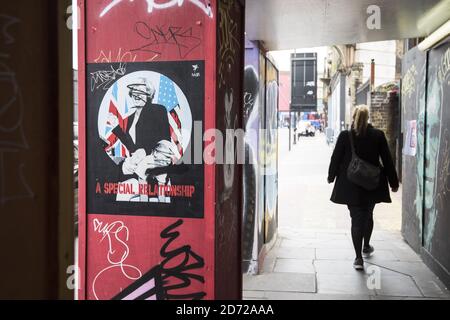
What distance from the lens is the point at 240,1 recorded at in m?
3.37

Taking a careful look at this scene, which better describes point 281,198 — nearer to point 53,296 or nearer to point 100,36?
point 100,36

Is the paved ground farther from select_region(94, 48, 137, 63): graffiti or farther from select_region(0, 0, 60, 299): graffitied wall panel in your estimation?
select_region(0, 0, 60, 299): graffitied wall panel

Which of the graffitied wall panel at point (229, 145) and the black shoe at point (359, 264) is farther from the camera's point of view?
the black shoe at point (359, 264)

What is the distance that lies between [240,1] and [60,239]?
2466mm

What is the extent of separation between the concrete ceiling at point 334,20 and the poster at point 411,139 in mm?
1254

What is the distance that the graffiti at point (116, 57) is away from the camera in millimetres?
3027

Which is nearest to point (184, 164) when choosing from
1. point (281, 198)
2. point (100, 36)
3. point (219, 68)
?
point (219, 68)

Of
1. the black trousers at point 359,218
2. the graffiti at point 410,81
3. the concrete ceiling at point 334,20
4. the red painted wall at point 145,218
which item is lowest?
the black trousers at point 359,218

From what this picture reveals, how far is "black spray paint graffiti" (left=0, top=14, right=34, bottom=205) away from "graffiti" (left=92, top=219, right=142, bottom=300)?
1856 millimetres

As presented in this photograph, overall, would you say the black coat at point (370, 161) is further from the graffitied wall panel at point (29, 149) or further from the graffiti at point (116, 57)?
the graffitied wall panel at point (29, 149)

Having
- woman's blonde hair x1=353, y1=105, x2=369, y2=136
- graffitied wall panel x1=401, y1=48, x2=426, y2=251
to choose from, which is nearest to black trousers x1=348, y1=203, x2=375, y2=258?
woman's blonde hair x1=353, y1=105, x2=369, y2=136

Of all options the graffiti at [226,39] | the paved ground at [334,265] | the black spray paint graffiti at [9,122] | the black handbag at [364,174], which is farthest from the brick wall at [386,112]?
the black spray paint graffiti at [9,122]

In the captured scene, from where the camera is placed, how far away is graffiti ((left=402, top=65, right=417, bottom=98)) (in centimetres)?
653

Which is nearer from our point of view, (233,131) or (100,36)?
(100,36)
